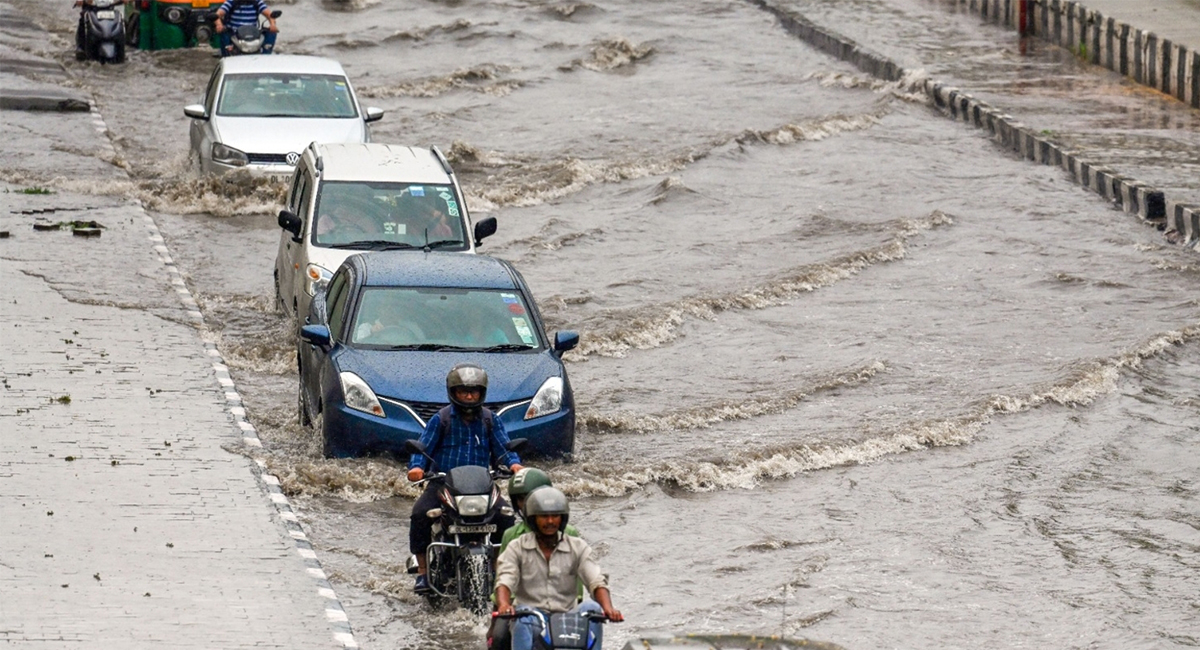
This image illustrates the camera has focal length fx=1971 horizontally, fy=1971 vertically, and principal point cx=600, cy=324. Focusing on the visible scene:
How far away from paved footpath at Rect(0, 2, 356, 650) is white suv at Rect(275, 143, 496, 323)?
100 centimetres

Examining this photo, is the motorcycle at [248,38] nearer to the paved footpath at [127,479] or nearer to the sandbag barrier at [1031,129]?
the paved footpath at [127,479]

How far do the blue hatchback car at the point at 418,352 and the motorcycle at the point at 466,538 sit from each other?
2.37 meters

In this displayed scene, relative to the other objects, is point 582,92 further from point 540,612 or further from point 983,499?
point 540,612

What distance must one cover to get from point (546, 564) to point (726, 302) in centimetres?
1105

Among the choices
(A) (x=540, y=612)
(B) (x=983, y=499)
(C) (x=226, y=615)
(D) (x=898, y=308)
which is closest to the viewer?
(A) (x=540, y=612)

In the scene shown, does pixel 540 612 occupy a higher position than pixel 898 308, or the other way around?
pixel 540 612

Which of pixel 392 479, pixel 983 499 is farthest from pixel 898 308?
pixel 392 479

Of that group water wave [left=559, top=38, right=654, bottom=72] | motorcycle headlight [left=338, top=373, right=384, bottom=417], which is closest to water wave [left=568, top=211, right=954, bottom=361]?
motorcycle headlight [left=338, top=373, right=384, bottom=417]

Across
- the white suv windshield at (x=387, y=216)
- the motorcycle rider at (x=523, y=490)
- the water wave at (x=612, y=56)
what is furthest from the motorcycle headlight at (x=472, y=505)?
the water wave at (x=612, y=56)

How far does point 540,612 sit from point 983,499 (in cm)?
585

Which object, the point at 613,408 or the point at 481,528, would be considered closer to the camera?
the point at 481,528

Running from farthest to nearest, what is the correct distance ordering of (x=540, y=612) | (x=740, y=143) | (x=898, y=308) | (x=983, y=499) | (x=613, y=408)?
(x=740, y=143)
(x=898, y=308)
(x=613, y=408)
(x=983, y=499)
(x=540, y=612)

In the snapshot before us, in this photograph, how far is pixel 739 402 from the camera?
1554 centimetres

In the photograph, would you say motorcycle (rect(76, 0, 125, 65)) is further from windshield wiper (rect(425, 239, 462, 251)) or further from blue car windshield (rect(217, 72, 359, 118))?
windshield wiper (rect(425, 239, 462, 251))
